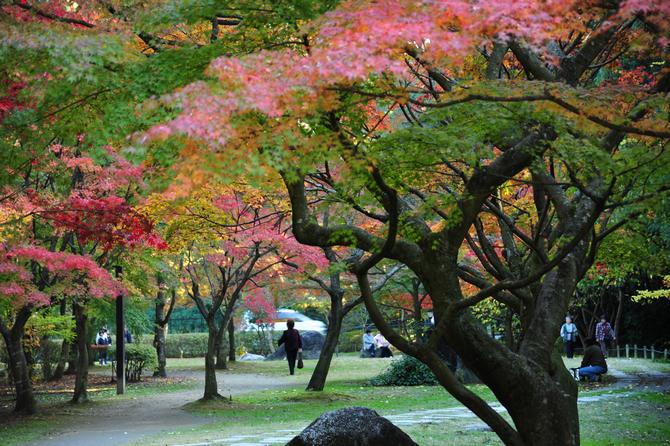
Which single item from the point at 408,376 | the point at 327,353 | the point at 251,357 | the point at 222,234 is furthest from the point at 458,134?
the point at 251,357

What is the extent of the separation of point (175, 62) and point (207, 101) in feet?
8.38

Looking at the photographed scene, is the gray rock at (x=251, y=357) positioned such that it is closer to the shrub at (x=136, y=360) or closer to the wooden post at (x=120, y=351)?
the shrub at (x=136, y=360)

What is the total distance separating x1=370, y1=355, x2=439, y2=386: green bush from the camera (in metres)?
21.7

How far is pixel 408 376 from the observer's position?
71.5ft

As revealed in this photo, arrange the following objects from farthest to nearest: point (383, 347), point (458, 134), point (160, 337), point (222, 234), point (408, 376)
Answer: point (383, 347), point (160, 337), point (408, 376), point (222, 234), point (458, 134)

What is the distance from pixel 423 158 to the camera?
7.68 meters

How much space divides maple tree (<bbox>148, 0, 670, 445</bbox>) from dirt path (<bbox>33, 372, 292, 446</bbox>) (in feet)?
19.6

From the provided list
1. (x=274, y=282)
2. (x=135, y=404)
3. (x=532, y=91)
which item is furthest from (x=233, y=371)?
(x=532, y=91)

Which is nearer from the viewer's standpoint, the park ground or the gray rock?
the park ground

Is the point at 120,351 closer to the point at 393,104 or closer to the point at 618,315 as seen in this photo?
the point at 393,104

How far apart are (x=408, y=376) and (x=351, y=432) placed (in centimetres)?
1378

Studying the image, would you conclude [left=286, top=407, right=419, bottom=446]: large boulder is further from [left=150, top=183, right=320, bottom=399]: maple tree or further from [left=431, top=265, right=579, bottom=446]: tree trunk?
[left=150, top=183, right=320, bottom=399]: maple tree

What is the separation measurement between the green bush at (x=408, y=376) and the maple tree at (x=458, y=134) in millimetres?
11851

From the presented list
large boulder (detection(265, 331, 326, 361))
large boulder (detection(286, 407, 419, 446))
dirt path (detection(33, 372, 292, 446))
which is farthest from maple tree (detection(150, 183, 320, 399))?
large boulder (detection(265, 331, 326, 361))
